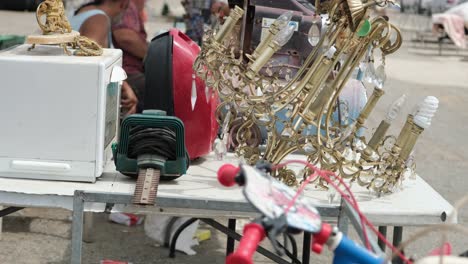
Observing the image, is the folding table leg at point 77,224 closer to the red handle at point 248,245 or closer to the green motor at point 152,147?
the green motor at point 152,147

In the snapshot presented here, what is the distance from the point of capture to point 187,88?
9.91ft

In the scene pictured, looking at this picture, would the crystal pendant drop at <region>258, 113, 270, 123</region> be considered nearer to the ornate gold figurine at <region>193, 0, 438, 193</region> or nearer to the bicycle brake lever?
the ornate gold figurine at <region>193, 0, 438, 193</region>

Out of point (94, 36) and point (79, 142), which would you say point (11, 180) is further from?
point (94, 36)

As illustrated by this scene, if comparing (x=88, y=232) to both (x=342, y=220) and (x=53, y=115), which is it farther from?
(x=342, y=220)

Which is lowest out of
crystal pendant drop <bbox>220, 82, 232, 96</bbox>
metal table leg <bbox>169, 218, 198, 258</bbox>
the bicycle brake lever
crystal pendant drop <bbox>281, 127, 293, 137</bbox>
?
metal table leg <bbox>169, 218, 198, 258</bbox>

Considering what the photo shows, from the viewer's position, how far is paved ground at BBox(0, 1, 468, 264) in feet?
13.9

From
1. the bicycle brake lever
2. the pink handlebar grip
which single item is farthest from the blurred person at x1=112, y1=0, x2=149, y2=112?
the bicycle brake lever

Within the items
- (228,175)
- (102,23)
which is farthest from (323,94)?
(102,23)

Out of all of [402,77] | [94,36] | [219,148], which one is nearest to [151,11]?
[402,77]

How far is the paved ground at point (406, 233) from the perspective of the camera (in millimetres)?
4246

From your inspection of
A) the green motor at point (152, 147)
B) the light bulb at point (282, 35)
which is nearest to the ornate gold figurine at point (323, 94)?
the light bulb at point (282, 35)

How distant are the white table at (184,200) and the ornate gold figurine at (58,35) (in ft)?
1.38

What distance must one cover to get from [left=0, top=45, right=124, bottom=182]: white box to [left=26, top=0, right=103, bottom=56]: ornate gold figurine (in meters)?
0.09

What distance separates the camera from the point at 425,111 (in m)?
2.75
